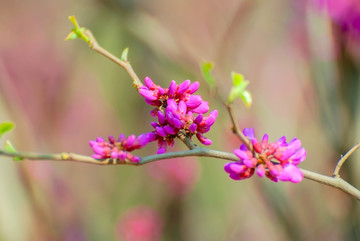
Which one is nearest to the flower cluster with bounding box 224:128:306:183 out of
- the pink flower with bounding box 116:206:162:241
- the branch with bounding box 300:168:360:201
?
the branch with bounding box 300:168:360:201

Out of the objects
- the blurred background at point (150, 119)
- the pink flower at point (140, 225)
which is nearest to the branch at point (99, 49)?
the blurred background at point (150, 119)

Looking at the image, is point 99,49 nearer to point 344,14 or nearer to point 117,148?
point 117,148

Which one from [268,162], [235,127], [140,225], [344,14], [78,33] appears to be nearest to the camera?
[235,127]

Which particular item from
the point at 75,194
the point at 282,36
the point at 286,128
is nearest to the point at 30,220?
the point at 75,194

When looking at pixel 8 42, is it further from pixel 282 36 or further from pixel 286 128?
pixel 286 128

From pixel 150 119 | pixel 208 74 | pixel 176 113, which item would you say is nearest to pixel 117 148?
pixel 176 113

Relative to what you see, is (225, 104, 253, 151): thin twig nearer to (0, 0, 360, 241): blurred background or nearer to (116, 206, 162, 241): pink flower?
(0, 0, 360, 241): blurred background

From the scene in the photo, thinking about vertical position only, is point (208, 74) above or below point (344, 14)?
below
